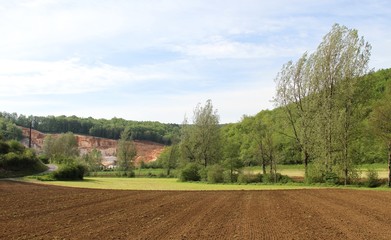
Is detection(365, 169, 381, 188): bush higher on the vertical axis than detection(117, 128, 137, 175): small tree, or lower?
lower

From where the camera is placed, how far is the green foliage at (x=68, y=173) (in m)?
58.4

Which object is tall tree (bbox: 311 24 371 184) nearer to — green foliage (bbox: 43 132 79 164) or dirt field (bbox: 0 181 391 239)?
dirt field (bbox: 0 181 391 239)

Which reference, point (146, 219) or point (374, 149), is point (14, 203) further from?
point (374, 149)

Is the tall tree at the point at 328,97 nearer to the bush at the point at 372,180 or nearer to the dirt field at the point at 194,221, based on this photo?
the bush at the point at 372,180

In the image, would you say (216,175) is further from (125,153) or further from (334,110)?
(125,153)

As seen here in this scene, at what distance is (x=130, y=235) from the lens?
553 inches

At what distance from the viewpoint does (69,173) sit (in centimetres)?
6056

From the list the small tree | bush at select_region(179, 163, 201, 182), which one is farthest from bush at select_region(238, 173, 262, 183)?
the small tree

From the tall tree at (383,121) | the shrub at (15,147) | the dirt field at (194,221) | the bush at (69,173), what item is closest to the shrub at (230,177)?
the tall tree at (383,121)

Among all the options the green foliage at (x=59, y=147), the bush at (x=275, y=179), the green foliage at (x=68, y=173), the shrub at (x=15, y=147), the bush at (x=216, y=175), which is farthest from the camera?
the green foliage at (x=59, y=147)

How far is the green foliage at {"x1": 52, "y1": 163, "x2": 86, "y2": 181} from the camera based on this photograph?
5841 cm

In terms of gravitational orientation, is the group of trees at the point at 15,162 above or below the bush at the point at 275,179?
above

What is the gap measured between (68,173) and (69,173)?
10.3 inches

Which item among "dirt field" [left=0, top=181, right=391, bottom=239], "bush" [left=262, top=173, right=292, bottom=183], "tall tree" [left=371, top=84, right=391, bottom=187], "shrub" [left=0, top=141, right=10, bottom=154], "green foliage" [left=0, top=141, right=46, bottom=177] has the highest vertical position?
"tall tree" [left=371, top=84, right=391, bottom=187]
